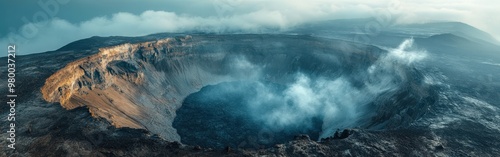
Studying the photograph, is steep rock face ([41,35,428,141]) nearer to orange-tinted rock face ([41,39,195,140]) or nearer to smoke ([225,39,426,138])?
orange-tinted rock face ([41,39,195,140])

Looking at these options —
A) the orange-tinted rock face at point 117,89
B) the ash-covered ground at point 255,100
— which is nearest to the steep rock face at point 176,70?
the orange-tinted rock face at point 117,89

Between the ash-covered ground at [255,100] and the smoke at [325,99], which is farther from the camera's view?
the smoke at [325,99]

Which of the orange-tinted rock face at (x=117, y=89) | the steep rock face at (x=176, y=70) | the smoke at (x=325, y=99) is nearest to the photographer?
the orange-tinted rock face at (x=117, y=89)

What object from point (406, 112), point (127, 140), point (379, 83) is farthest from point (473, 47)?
point (127, 140)

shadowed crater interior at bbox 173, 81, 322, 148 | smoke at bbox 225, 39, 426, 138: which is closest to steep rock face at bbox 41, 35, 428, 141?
smoke at bbox 225, 39, 426, 138

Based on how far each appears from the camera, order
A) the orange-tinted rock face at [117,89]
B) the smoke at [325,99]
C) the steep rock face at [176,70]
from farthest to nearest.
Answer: the smoke at [325,99] → the steep rock face at [176,70] → the orange-tinted rock face at [117,89]

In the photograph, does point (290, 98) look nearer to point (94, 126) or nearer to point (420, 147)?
point (420, 147)

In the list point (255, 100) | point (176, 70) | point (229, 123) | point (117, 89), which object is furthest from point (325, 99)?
point (117, 89)

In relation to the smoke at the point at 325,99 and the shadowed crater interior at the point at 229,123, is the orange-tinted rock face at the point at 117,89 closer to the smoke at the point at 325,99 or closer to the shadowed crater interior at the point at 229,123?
the shadowed crater interior at the point at 229,123
